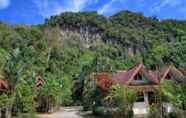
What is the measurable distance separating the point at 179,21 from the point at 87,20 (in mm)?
25411

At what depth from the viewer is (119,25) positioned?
97500 millimetres

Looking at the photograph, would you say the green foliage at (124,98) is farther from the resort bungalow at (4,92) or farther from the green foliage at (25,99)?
the resort bungalow at (4,92)

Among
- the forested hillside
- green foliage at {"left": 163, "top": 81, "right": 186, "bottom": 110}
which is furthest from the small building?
green foliage at {"left": 163, "top": 81, "right": 186, "bottom": 110}

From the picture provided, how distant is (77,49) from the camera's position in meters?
79.1

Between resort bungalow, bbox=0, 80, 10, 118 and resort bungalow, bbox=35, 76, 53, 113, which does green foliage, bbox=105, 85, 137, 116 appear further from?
resort bungalow, bbox=35, 76, 53, 113

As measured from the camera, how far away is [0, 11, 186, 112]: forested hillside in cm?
3493

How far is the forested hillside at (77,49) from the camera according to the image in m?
34.9

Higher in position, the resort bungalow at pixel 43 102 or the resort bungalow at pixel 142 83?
the resort bungalow at pixel 142 83

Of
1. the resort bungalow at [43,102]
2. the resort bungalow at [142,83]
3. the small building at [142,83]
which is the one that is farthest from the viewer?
the resort bungalow at [43,102]

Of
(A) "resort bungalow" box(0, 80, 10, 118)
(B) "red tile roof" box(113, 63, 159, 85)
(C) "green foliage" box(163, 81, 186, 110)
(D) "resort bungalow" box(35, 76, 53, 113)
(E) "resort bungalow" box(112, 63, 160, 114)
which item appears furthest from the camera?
(D) "resort bungalow" box(35, 76, 53, 113)

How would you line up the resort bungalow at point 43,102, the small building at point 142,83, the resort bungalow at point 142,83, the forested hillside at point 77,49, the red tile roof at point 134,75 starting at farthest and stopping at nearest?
the resort bungalow at point 43,102 → the red tile roof at point 134,75 → the resort bungalow at point 142,83 → the small building at point 142,83 → the forested hillside at point 77,49

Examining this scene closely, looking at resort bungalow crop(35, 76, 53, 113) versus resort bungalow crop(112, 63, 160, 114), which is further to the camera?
resort bungalow crop(35, 76, 53, 113)

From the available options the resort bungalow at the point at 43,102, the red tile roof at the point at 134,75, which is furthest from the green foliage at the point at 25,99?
the red tile roof at the point at 134,75

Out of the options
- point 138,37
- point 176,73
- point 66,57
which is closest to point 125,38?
point 138,37
